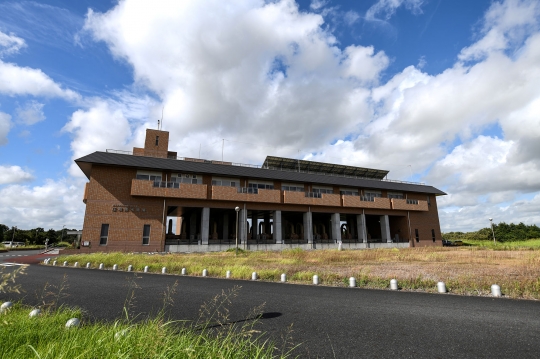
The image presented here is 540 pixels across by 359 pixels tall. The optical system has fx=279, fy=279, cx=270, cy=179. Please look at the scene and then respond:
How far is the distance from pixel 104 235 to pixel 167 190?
7320mm

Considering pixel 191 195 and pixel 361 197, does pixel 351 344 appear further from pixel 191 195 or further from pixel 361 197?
pixel 361 197

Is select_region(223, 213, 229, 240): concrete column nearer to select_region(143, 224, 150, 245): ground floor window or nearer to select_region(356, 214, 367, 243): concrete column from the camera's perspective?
select_region(143, 224, 150, 245): ground floor window

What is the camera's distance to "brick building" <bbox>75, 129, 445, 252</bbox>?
1112 inches

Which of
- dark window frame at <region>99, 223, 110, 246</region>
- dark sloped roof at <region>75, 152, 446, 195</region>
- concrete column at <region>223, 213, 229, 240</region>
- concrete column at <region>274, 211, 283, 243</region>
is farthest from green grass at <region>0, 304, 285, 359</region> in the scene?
concrete column at <region>223, 213, 229, 240</region>

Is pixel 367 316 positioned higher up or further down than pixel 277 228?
further down

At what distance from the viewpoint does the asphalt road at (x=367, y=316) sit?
456 centimetres

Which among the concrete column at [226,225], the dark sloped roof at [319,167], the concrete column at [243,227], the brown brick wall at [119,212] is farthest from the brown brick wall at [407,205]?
the brown brick wall at [119,212]

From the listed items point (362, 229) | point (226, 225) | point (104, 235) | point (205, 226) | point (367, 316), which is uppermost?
point (226, 225)

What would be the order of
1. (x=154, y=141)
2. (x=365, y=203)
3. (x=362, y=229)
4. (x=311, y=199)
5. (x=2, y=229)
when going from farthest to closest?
(x=2, y=229), (x=362, y=229), (x=365, y=203), (x=154, y=141), (x=311, y=199)

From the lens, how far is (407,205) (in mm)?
42031

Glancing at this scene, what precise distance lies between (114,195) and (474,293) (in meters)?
29.9

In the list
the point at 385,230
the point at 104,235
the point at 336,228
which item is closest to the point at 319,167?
the point at 336,228

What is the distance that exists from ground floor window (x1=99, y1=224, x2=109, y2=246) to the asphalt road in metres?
18.9

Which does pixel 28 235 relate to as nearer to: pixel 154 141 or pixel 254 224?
pixel 154 141
